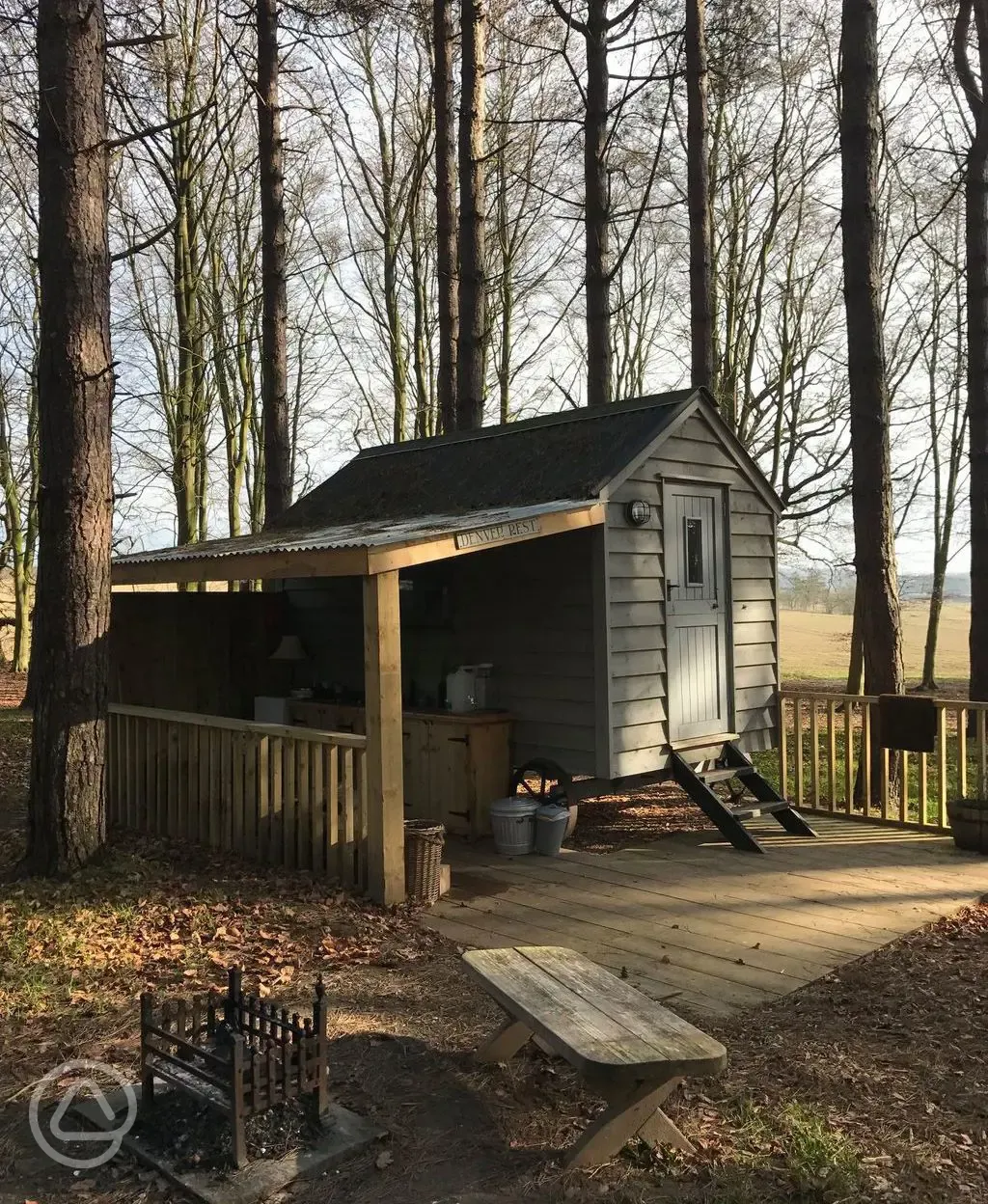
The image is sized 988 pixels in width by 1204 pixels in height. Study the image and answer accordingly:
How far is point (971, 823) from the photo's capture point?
731cm

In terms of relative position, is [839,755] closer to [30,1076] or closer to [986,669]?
[986,669]

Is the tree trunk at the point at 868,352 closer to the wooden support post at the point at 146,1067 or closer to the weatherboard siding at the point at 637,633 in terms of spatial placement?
the weatherboard siding at the point at 637,633

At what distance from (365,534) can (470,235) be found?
6.11 meters

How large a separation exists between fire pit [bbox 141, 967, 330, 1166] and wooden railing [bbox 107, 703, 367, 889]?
2.80 meters

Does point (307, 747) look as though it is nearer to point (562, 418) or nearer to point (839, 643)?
point (562, 418)

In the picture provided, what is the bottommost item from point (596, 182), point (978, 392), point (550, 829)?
point (550, 829)

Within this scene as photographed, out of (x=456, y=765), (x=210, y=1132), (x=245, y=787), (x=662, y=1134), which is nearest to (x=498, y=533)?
(x=456, y=765)

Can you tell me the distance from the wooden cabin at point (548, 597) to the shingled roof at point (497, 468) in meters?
0.02

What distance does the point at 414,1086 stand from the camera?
3773mm

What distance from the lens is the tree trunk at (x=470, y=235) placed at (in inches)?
461

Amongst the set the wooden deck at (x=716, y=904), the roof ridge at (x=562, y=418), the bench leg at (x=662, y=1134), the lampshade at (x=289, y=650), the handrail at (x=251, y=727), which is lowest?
the wooden deck at (x=716, y=904)

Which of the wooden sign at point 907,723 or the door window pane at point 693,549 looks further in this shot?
the door window pane at point 693,549

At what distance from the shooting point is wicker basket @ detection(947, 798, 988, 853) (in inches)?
286

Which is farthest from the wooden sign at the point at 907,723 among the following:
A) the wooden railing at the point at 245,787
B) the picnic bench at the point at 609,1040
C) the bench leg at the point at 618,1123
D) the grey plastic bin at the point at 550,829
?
the bench leg at the point at 618,1123
